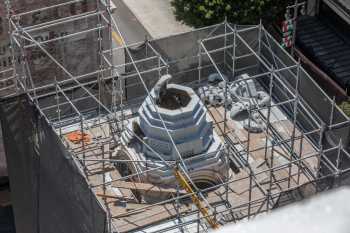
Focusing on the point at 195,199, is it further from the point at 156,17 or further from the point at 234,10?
the point at 156,17

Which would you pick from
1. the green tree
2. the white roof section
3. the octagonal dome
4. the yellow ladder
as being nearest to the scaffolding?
the yellow ladder

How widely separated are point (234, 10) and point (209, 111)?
16747mm

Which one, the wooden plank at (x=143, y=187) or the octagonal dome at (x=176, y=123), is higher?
the octagonal dome at (x=176, y=123)

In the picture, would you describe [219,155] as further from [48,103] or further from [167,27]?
[167,27]

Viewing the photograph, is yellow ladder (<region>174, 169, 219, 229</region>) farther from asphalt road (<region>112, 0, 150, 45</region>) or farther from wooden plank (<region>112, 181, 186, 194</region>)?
asphalt road (<region>112, 0, 150, 45</region>)

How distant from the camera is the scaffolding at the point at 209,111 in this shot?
30.6m

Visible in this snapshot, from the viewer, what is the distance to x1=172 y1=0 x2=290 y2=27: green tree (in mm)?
51250

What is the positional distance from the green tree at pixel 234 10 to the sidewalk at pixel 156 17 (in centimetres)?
238

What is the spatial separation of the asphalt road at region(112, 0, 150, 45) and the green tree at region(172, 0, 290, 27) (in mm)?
4838

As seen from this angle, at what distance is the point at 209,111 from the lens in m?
37.2

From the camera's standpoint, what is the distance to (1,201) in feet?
133

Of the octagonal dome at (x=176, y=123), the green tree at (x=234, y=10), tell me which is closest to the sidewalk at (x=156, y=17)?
the green tree at (x=234, y=10)

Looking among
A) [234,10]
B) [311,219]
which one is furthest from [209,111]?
[311,219]

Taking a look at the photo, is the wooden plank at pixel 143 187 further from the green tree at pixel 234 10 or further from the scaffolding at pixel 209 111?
the green tree at pixel 234 10
